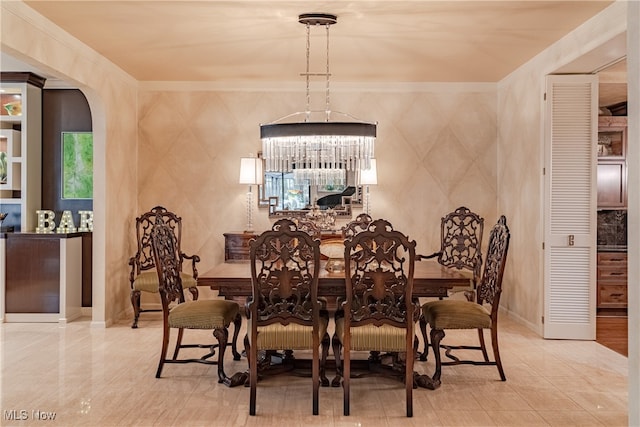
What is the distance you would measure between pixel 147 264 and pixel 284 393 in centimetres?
344

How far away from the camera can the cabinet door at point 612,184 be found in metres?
7.40

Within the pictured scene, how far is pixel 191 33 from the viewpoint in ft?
16.9

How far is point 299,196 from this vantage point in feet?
23.5

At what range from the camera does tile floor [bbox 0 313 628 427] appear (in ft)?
11.7

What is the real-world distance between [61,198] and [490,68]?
16.0 ft

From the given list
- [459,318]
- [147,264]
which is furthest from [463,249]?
[147,264]

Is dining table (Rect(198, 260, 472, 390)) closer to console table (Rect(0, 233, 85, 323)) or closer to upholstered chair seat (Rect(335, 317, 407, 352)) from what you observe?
upholstered chair seat (Rect(335, 317, 407, 352))

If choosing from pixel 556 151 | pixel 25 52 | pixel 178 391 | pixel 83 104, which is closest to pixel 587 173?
pixel 556 151

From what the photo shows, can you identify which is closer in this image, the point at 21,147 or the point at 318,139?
the point at 318,139

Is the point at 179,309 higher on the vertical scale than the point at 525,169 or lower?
lower

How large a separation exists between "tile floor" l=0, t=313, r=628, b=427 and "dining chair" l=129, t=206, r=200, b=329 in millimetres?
877

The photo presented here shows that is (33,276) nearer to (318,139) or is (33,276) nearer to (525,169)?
(318,139)

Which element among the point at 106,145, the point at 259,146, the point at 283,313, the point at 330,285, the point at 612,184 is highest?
the point at 259,146

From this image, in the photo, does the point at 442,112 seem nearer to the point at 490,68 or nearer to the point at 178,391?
the point at 490,68
